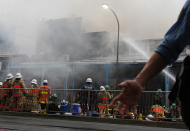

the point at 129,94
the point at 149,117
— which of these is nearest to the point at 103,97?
the point at 149,117

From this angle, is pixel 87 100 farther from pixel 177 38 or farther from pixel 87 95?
pixel 177 38

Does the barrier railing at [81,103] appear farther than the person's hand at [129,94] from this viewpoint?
Yes

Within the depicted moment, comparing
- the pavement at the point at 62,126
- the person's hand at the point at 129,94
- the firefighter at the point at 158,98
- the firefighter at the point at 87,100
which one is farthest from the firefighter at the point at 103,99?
the person's hand at the point at 129,94

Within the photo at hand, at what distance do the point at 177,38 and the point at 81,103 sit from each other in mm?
5404

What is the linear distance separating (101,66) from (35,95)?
14.6 ft

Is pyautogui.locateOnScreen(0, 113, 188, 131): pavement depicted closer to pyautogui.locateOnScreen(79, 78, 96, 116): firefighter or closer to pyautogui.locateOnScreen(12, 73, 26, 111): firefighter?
pyautogui.locateOnScreen(79, 78, 96, 116): firefighter

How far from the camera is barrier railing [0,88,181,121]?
5.48m

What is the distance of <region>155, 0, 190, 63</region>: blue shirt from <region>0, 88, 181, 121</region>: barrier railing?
14.3 feet

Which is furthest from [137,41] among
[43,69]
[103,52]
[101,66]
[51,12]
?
[51,12]

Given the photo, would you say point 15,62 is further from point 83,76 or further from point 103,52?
point 103,52

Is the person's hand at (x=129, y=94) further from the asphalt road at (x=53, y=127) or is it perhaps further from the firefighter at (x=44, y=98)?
the firefighter at (x=44, y=98)

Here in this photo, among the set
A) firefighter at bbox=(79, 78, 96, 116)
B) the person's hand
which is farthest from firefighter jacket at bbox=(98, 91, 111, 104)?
the person's hand

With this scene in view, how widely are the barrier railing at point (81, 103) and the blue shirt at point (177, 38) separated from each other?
4.37 m

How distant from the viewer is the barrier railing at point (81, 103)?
5480 mm
